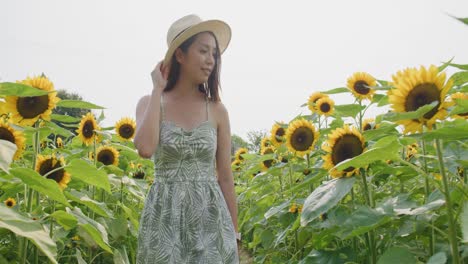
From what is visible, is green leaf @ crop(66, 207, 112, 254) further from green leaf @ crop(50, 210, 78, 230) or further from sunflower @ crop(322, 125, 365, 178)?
sunflower @ crop(322, 125, 365, 178)

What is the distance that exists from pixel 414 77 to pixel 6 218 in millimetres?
1213

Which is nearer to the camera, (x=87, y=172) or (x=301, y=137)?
(x=87, y=172)

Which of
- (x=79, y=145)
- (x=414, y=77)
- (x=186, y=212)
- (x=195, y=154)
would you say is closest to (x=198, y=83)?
(x=195, y=154)

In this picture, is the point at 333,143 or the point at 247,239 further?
the point at 247,239

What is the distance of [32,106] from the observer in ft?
7.25

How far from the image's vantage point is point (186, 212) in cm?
236

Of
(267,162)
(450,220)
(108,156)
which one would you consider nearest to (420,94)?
(450,220)

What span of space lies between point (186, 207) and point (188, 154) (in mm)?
242

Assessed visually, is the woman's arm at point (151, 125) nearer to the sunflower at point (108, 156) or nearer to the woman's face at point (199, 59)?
the woman's face at point (199, 59)

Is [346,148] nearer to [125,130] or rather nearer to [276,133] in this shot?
[276,133]

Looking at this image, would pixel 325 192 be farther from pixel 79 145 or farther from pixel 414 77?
pixel 79 145

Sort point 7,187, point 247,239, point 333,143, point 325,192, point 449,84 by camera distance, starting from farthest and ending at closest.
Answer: point 247,239, point 333,143, point 7,187, point 325,192, point 449,84

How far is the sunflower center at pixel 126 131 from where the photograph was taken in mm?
4090

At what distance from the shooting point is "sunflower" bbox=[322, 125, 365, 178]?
2.15m
